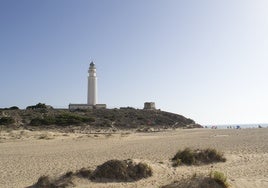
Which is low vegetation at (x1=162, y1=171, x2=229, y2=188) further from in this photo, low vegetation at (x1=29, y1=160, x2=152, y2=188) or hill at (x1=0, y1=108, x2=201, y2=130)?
hill at (x1=0, y1=108, x2=201, y2=130)

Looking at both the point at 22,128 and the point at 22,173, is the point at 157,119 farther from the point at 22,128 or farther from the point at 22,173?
the point at 22,173

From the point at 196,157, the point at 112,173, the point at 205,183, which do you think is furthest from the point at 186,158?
the point at 205,183

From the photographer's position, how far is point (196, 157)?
55.7 ft

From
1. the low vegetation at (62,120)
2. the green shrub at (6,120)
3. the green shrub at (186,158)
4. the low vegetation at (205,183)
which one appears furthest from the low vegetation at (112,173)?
the green shrub at (6,120)

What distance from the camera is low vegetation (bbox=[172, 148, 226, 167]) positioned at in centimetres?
1650

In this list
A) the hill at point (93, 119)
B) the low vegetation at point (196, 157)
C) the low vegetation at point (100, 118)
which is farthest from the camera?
the low vegetation at point (100, 118)

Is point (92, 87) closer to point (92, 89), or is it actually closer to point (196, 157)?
point (92, 89)

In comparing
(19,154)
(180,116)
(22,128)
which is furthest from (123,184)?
(180,116)

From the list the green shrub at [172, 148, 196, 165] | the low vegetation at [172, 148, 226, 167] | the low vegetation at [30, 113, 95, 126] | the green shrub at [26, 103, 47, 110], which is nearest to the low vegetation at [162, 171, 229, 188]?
the low vegetation at [172, 148, 226, 167]

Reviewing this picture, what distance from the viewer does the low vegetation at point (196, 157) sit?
1650cm

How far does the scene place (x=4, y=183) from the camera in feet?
45.5

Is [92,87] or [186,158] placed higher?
[92,87]

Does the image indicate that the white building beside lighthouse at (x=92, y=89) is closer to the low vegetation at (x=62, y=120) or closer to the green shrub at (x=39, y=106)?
the green shrub at (x=39, y=106)

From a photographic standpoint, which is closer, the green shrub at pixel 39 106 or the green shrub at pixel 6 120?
the green shrub at pixel 6 120
